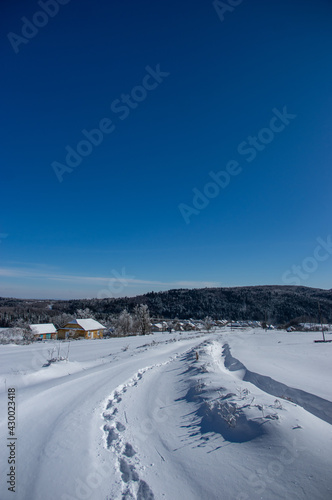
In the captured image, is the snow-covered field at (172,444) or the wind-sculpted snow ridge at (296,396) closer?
the snow-covered field at (172,444)

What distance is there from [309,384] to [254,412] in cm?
413

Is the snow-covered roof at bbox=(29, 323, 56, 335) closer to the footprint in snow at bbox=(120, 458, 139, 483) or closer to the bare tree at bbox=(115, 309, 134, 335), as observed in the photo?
the bare tree at bbox=(115, 309, 134, 335)

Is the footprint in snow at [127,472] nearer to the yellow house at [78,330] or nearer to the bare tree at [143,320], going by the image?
the yellow house at [78,330]

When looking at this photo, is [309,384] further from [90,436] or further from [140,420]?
[90,436]

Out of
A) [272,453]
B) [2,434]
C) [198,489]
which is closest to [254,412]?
[272,453]

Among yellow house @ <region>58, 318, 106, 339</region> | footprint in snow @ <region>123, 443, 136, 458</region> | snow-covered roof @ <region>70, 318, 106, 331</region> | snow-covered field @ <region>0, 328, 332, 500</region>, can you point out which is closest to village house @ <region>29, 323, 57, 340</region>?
yellow house @ <region>58, 318, 106, 339</region>

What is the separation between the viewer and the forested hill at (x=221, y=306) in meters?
88.9

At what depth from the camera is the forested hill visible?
88875 millimetres

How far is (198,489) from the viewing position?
3332 mm

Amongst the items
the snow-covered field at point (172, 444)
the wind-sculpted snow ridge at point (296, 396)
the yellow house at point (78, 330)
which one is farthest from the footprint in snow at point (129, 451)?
the yellow house at point (78, 330)

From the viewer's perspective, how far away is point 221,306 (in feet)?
374

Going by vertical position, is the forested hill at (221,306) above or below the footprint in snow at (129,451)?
below

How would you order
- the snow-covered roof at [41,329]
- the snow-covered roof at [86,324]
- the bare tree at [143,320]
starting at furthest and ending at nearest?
the bare tree at [143,320] → the snow-covered roof at [41,329] → the snow-covered roof at [86,324]

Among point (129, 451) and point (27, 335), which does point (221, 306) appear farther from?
point (129, 451)
